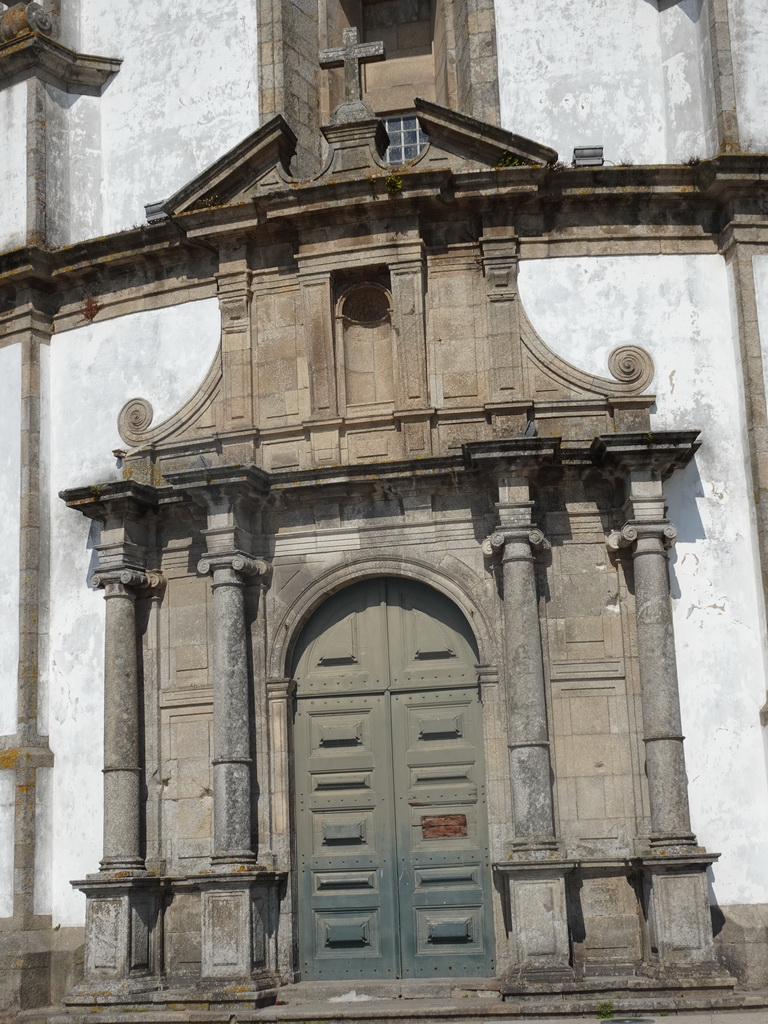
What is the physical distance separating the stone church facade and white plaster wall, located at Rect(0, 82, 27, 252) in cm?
13

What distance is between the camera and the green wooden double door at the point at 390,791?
39.2ft

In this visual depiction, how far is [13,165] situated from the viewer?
14.1m

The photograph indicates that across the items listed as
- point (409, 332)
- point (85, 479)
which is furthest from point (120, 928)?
point (409, 332)

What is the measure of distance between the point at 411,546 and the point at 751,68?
4934 millimetres

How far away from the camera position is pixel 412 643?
40.9ft

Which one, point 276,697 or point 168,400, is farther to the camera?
→ point 168,400

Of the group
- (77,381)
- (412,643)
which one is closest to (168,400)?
(77,381)

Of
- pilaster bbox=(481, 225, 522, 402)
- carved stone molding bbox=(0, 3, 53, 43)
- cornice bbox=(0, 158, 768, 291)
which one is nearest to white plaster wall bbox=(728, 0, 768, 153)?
cornice bbox=(0, 158, 768, 291)

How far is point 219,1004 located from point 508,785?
2.71 m

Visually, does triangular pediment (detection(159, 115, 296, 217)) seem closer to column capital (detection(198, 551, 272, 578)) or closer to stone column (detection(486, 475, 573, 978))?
column capital (detection(198, 551, 272, 578))

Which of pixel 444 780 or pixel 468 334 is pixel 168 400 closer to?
pixel 468 334

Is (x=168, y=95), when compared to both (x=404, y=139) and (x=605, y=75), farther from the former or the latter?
(x=605, y=75)

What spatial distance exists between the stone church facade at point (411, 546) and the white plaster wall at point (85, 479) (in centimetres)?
3

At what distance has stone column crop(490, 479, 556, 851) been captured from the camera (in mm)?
11359
